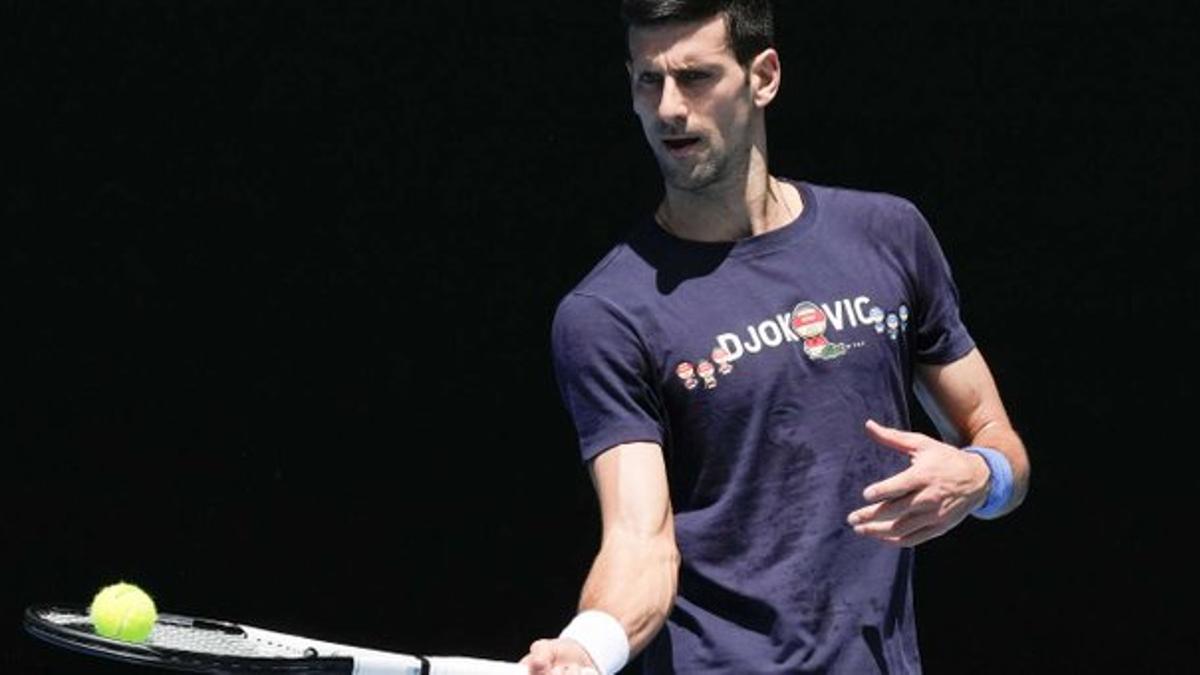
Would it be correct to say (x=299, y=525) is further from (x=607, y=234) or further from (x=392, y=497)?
(x=607, y=234)

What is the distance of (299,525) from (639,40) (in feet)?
7.02

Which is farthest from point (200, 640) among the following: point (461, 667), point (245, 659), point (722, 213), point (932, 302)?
point (932, 302)

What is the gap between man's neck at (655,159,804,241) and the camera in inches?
193

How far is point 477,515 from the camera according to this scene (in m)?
6.77

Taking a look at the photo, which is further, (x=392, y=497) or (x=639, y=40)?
(x=392, y=497)

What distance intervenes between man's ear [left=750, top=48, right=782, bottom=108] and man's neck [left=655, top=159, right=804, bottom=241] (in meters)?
0.12

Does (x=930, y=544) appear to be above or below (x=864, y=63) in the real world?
below

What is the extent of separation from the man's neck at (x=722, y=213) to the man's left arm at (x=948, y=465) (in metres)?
0.37

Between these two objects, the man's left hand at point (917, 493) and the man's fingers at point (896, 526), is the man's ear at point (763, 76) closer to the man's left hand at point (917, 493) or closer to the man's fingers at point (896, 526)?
the man's left hand at point (917, 493)

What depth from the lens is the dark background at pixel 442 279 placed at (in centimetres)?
662

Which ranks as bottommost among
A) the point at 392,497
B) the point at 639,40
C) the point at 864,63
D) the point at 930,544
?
the point at 930,544

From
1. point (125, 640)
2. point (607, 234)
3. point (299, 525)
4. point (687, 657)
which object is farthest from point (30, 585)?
point (687, 657)

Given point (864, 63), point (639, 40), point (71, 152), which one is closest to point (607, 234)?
point (864, 63)

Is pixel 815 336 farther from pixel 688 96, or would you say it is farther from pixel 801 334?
pixel 688 96
